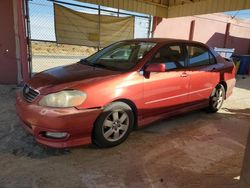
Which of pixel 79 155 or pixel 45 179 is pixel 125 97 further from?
pixel 45 179

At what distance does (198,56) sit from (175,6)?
447 cm

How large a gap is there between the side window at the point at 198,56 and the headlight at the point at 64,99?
7.49ft

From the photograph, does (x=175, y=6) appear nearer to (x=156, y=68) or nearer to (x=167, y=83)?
(x=167, y=83)

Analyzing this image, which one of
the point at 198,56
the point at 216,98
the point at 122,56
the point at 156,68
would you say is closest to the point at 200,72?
the point at 198,56

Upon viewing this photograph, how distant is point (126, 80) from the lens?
10.7 feet

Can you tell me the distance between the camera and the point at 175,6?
27.0ft

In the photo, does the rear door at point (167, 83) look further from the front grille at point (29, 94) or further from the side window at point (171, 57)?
the front grille at point (29, 94)

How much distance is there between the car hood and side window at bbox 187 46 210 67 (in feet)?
5.47

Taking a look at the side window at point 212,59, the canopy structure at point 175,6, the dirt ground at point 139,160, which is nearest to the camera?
the dirt ground at point 139,160

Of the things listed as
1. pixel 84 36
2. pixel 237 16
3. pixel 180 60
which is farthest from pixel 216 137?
pixel 237 16

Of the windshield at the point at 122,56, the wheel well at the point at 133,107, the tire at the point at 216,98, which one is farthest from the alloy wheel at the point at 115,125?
the tire at the point at 216,98

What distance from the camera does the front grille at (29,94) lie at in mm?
3017

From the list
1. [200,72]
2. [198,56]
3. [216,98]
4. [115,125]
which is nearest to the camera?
[115,125]

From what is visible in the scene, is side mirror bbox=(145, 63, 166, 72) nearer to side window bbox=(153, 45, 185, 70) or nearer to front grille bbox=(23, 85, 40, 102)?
side window bbox=(153, 45, 185, 70)
